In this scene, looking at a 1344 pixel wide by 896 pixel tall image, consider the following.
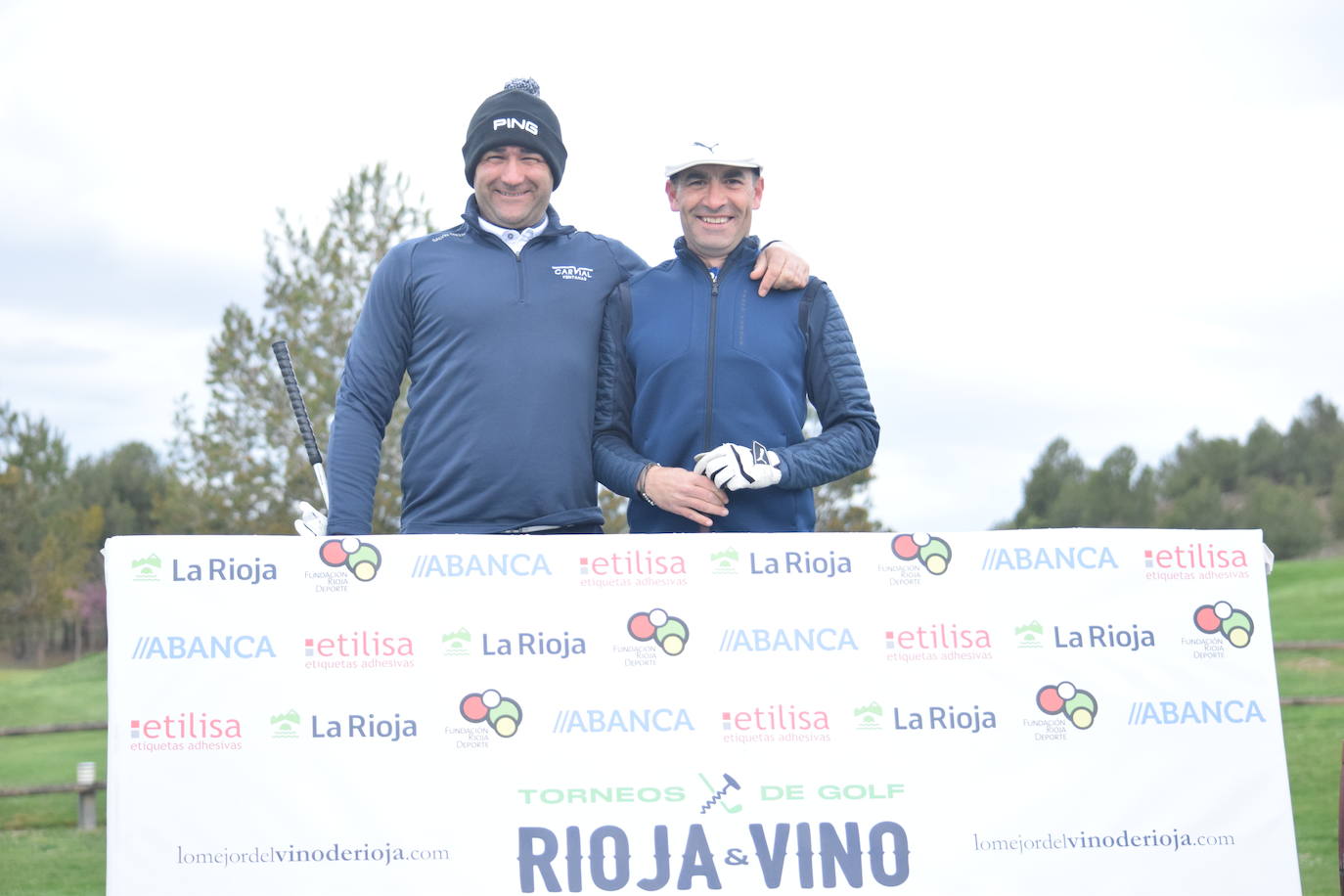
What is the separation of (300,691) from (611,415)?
1240mm

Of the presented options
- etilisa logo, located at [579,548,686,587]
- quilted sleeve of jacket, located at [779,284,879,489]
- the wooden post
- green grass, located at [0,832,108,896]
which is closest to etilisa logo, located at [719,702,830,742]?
etilisa logo, located at [579,548,686,587]

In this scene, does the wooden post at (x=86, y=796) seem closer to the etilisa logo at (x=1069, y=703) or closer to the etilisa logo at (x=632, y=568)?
the etilisa logo at (x=632, y=568)

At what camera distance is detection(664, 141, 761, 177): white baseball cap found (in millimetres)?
4160

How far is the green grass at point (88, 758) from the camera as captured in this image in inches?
418

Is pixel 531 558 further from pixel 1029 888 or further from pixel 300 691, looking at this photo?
pixel 1029 888

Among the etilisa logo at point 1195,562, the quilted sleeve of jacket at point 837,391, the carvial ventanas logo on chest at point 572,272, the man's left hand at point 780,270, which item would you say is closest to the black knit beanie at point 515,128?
the carvial ventanas logo on chest at point 572,272

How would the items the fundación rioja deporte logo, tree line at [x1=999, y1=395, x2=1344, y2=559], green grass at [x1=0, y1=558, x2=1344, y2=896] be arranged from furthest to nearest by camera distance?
tree line at [x1=999, y1=395, x2=1344, y2=559] → green grass at [x1=0, y1=558, x2=1344, y2=896] → the fundación rioja deporte logo

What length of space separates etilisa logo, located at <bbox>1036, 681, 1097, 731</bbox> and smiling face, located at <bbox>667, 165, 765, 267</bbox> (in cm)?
161

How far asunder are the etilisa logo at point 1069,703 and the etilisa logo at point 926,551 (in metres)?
0.43

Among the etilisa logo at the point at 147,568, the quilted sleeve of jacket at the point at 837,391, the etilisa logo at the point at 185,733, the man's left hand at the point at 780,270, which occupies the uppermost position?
the man's left hand at the point at 780,270

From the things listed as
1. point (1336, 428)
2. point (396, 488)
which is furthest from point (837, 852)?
point (1336, 428)

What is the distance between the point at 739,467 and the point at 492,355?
2.68 feet

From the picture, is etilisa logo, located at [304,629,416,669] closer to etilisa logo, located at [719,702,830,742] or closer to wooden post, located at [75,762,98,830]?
etilisa logo, located at [719,702,830,742]

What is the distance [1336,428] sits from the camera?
86.9 m
